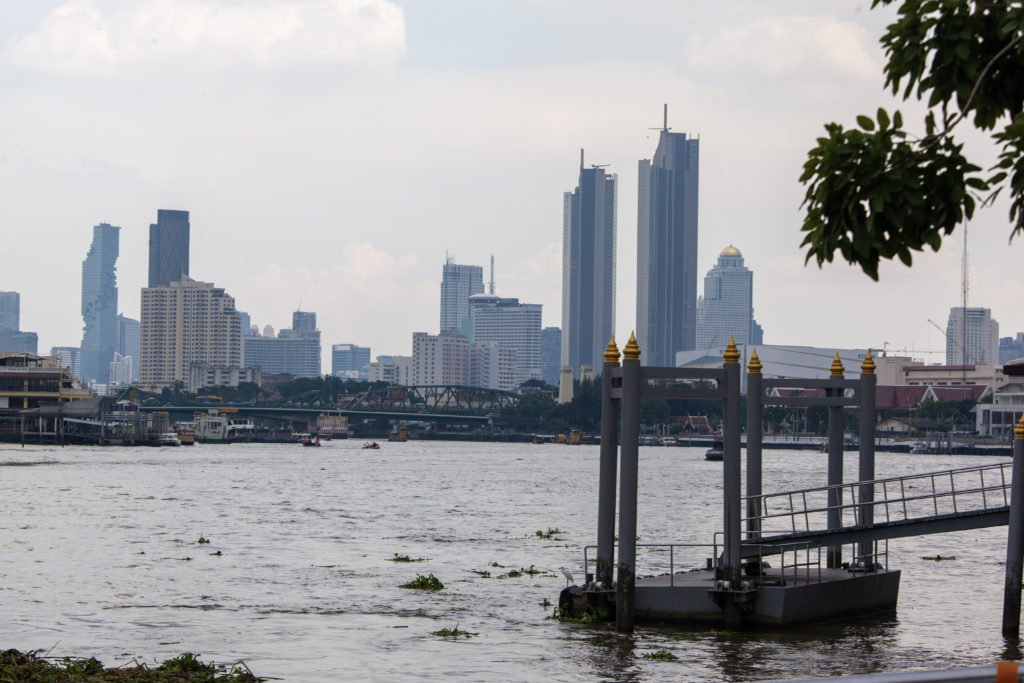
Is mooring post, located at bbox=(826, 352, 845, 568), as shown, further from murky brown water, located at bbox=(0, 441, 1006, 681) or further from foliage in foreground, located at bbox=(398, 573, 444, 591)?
foliage in foreground, located at bbox=(398, 573, 444, 591)

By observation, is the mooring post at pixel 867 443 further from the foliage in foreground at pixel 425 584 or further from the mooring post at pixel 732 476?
the foliage in foreground at pixel 425 584

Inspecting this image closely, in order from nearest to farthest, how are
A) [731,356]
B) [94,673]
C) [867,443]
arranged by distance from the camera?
1. [94,673]
2. [731,356]
3. [867,443]

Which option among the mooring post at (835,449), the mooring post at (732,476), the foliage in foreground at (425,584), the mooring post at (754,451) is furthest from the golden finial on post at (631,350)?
the foliage in foreground at (425,584)

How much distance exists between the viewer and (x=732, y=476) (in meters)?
30.7

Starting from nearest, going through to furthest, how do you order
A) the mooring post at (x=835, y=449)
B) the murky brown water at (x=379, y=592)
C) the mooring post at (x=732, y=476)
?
the murky brown water at (x=379, y=592) < the mooring post at (x=732, y=476) < the mooring post at (x=835, y=449)

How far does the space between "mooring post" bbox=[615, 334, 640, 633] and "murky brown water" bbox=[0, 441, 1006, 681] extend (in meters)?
0.79

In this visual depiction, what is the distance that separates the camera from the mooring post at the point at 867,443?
3459 cm

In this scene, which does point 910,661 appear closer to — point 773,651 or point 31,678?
point 773,651

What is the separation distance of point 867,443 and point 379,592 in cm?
1611

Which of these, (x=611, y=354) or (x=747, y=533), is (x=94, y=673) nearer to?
(x=611, y=354)

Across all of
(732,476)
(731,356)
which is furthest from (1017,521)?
(731,356)

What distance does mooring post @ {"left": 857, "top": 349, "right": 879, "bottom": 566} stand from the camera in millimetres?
34594

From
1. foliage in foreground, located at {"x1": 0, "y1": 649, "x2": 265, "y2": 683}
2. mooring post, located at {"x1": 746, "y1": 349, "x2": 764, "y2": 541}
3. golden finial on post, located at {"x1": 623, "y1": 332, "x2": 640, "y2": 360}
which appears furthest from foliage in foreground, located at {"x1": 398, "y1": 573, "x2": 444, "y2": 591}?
foliage in foreground, located at {"x1": 0, "y1": 649, "x2": 265, "y2": 683}

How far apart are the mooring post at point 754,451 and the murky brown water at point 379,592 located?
3.15 metres
